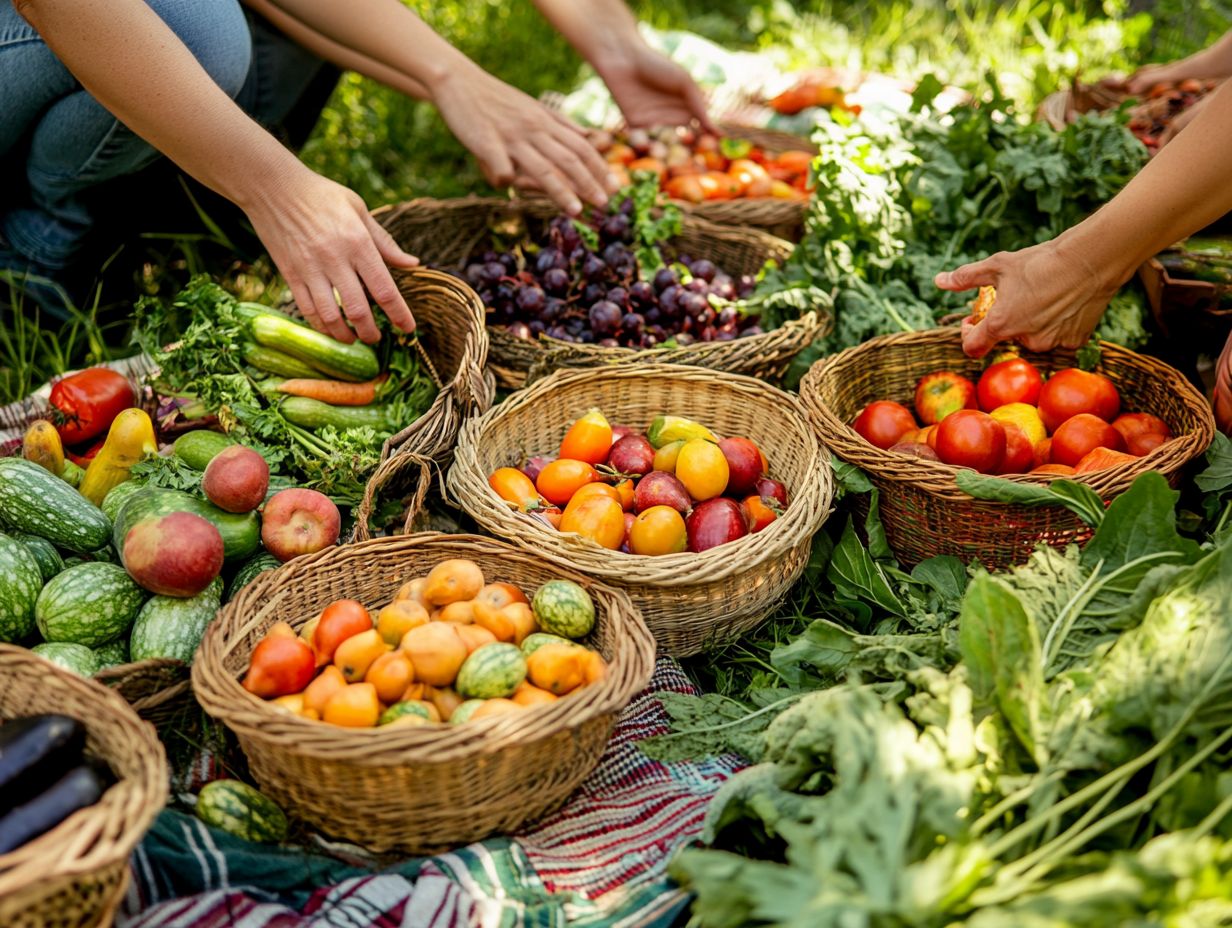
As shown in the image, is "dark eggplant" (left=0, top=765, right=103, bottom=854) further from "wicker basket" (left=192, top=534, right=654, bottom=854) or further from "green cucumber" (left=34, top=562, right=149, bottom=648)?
"green cucumber" (left=34, top=562, right=149, bottom=648)

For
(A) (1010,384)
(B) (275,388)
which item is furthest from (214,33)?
(A) (1010,384)

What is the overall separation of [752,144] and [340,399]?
8.08ft

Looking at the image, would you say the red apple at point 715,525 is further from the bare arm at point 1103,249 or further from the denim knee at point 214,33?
the denim knee at point 214,33

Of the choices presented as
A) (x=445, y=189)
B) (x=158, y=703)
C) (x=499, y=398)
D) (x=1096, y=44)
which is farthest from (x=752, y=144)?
(x=158, y=703)

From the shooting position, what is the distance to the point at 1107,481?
2307 millimetres

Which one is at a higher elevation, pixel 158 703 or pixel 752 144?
pixel 752 144

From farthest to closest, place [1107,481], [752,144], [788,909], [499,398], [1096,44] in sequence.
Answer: [1096,44], [752,144], [499,398], [1107,481], [788,909]

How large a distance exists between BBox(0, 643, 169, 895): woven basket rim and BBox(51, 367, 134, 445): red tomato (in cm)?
123

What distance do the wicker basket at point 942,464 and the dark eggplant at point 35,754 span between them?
5.68 ft

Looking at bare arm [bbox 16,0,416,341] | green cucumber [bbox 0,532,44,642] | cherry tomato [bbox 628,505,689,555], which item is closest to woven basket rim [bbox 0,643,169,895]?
green cucumber [bbox 0,532,44,642]

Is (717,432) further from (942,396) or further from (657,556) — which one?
(657,556)

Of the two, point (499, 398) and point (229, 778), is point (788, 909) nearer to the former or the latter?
point (229, 778)

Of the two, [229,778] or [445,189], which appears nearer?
[229,778]

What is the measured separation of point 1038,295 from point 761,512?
0.90 m
